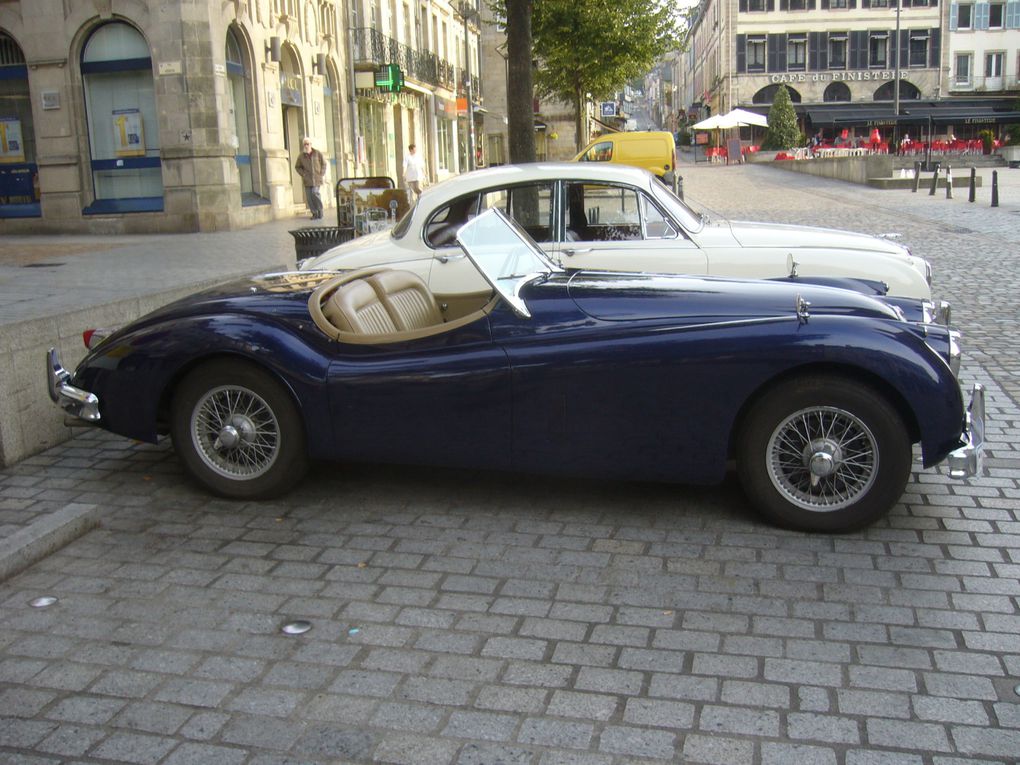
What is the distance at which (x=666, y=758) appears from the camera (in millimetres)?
2828

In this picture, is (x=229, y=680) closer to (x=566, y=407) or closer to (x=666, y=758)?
(x=666, y=758)

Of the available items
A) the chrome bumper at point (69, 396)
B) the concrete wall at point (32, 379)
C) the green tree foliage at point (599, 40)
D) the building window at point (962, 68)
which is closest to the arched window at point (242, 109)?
the green tree foliage at point (599, 40)

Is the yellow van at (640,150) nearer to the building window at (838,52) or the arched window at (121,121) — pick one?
the arched window at (121,121)

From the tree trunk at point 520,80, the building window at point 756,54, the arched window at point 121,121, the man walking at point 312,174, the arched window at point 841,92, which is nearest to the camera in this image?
the tree trunk at point 520,80

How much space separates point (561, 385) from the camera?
4516 mm

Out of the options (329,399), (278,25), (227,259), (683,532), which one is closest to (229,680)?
(329,399)

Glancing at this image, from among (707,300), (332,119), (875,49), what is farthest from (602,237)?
(875,49)

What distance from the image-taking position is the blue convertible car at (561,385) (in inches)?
170

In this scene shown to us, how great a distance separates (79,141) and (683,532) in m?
19.8

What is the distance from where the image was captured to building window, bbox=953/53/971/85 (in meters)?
74.8

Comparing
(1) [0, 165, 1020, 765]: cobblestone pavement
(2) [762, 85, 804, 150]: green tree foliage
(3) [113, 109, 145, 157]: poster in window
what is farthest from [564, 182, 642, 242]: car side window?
(2) [762, 85, 804, 150]: green tree foliage

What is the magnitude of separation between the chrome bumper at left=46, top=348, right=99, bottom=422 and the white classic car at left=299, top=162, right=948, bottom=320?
245 centimetres

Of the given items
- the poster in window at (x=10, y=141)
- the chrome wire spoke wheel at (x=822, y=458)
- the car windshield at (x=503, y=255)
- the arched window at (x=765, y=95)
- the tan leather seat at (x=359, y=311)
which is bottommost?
the chrome wire spoke wheel at (x=822, y=458)

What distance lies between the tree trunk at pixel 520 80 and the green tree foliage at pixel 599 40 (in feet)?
58.5
